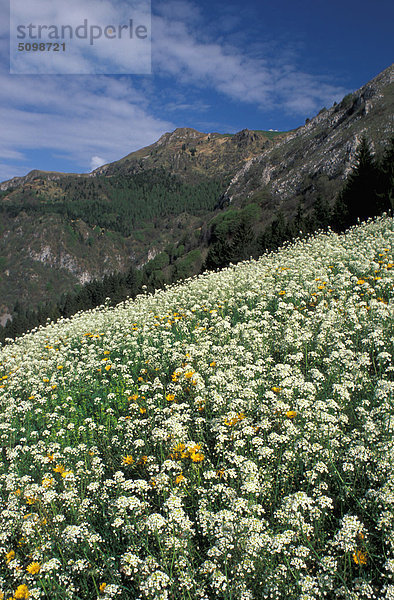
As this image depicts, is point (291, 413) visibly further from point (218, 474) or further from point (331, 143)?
point (331, 143)

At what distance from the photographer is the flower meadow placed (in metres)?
3.06

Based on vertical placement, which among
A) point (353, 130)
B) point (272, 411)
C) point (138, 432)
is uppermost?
point (353, 130)

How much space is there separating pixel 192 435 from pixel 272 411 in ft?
4.06

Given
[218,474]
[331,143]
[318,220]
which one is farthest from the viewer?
[331,143]

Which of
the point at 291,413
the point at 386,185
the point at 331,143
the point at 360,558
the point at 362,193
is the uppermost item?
the point at 331,143

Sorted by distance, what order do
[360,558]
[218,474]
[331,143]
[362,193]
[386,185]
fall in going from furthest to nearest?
[331,143] < [362,193] < [386,185] < [218,474] < [360,558]

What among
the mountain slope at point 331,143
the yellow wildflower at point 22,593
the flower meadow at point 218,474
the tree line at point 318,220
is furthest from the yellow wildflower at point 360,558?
the mountain slope at point 331,143

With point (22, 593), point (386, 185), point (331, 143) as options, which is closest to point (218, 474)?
point (22, 593)

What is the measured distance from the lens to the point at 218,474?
4.17 meters

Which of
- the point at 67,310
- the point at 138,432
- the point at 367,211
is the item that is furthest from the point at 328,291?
the point at 67,310

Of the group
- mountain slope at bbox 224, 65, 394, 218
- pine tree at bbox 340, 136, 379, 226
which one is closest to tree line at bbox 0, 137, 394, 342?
pine tree at bbox 340, 136, 379, 226

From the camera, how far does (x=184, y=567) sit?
322 centimetres

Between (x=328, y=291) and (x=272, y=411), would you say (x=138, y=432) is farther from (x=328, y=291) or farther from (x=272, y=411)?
(x=328, y=291)

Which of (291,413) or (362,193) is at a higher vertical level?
(362,193)
